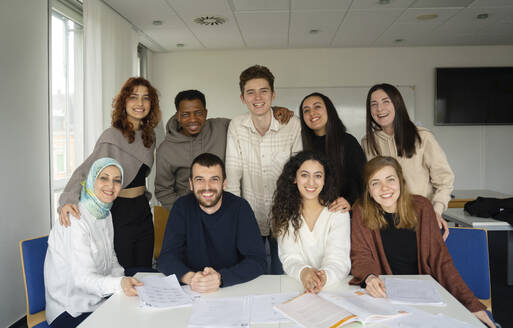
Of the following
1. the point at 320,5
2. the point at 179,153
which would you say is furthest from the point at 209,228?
the point at 320,5

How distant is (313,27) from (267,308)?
3.98 metres

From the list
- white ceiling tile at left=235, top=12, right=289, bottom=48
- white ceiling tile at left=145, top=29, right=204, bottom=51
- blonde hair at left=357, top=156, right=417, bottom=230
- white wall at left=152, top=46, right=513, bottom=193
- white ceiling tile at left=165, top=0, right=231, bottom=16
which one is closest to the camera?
blonde hair at left=357, top=156, right=417, bottom=230

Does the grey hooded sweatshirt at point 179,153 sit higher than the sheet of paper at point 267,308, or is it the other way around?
the grey hooded sweatshirt at point 179,153

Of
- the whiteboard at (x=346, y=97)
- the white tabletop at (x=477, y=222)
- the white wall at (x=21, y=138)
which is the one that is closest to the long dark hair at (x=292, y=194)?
the white tabletop at (x=477, y=222)

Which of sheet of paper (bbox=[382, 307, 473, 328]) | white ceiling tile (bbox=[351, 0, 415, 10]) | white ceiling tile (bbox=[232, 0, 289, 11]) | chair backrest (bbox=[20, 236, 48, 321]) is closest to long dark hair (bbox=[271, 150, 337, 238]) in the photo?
sheet of paper (bbox=[382, 307, 473, 328])

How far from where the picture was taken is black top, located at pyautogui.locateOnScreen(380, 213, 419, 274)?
1902mm

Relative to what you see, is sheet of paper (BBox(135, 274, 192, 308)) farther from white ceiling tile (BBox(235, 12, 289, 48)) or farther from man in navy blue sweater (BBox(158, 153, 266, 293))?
white ceiling tile (BBox(235, 12, 289, 48))

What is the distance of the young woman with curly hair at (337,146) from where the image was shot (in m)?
2.17

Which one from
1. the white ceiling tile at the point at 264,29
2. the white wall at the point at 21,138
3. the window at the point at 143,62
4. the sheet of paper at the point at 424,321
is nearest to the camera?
the sheet of paper at the point at 424,321

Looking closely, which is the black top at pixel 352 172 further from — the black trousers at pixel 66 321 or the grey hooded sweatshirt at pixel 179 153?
the black trousers at pixel 66 321

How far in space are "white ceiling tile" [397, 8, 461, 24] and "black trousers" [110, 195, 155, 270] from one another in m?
3.49

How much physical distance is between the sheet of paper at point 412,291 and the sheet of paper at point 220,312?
0.56 meters

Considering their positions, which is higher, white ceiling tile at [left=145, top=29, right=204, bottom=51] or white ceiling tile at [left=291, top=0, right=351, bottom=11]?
white ceiling tile at [left=145, top=29, right=204, bottom=51]

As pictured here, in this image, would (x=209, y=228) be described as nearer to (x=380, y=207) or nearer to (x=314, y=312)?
(x=314, y=312)
